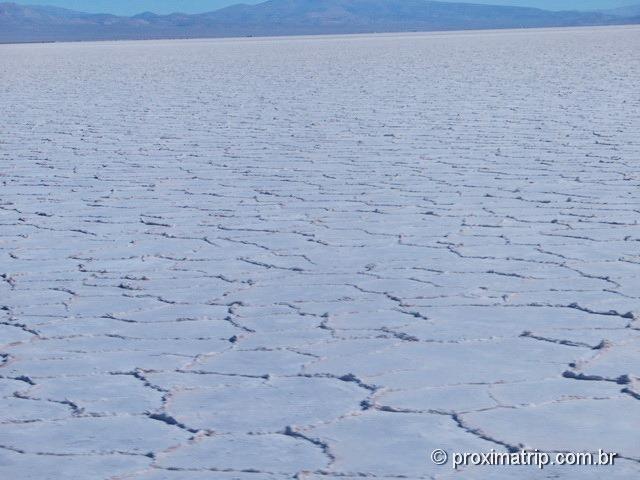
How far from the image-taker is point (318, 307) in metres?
3.14

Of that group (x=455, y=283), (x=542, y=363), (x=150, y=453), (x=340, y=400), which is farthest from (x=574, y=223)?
(x=150, y=453)

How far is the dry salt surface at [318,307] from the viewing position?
7.19 ft

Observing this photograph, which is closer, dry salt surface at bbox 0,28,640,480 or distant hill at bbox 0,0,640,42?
dry salt surface at bbox 0,28,640,480

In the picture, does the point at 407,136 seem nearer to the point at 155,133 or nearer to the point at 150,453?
the point at 155,133
